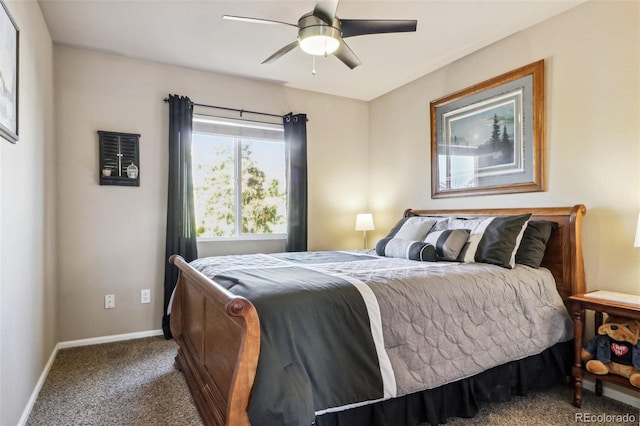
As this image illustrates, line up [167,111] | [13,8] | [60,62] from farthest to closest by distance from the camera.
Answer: [167,111] → [60,62] → [13,8]

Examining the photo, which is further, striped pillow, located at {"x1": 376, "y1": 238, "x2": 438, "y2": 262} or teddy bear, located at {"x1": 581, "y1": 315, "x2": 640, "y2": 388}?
striped pillow, located at {"x1": 376, "y1": 238, "x2": 438, "y2": 262}

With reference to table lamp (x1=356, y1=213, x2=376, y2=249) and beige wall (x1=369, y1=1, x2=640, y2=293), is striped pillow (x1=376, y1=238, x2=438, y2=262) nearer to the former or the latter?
beige wall (x1=369, y1=1, x2=640, y2=293)

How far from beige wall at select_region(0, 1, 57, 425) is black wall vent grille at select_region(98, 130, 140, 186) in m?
0.39

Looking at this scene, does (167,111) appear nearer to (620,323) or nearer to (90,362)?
(90,362)

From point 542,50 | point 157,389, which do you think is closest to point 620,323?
point 542,50

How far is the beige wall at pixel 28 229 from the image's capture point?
1.74m

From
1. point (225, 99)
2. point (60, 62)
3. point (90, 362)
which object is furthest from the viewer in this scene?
point (225, 99)

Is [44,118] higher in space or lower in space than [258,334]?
higher

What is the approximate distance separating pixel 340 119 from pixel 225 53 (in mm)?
1677

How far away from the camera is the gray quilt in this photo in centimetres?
143

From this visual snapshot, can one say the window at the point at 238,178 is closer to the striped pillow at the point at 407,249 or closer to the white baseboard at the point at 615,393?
the striped pillow at the point at 407,249

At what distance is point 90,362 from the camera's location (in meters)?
2.79

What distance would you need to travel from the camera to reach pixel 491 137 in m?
3.10

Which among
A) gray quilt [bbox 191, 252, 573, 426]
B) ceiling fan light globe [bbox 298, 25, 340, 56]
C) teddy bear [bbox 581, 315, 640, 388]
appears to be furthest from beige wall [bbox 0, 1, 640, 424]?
ceiling fan light globe [bbox 298, 25, 340, 56]
